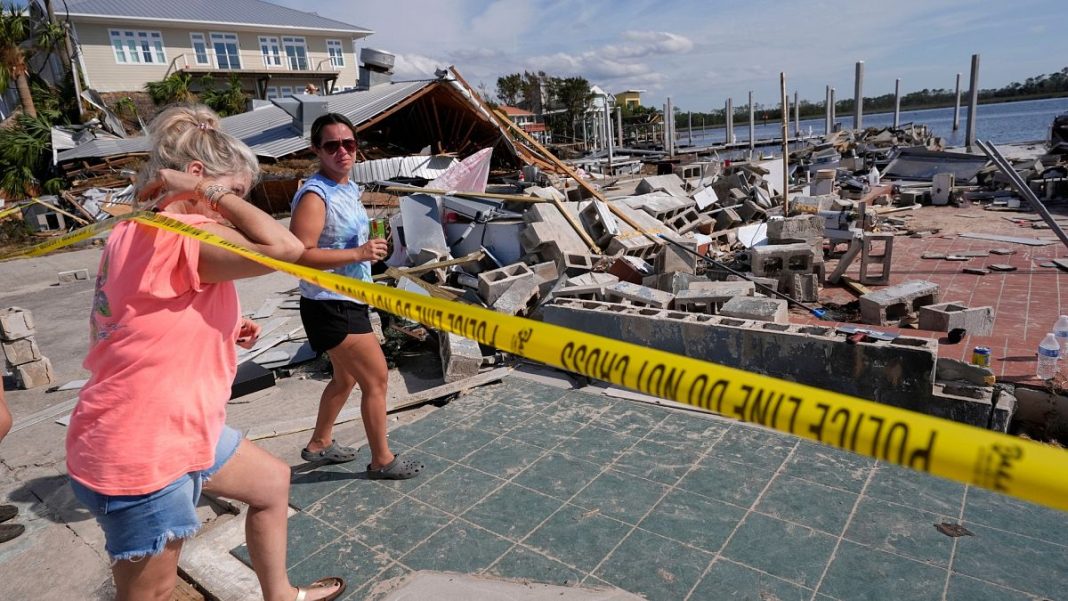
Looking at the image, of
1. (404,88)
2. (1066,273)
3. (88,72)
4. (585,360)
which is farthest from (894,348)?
Result: (88,72)

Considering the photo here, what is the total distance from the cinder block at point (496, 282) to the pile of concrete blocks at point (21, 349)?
4557 mm

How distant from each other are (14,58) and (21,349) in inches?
975

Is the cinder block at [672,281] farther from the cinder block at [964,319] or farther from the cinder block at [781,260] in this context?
the cinder block at [964,319]

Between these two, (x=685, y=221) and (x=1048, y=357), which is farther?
(x=685, y=221)

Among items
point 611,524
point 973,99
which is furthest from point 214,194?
point 973,99

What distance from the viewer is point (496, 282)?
6.73m

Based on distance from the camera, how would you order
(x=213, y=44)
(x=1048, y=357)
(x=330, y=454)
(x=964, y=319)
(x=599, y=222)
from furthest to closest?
(x=213, y=44) → (x=599, y=222) → (x=964, y=319) → (x=1048, y=357) → (x=330, y=454)

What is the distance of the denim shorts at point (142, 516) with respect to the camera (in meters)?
1.74

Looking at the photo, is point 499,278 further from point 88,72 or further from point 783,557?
point 88,72

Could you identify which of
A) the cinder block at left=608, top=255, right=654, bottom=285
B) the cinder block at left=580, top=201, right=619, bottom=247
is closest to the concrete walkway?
the cinder block at left=608, top=255, right=654, bottom=285

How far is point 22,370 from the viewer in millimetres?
6070

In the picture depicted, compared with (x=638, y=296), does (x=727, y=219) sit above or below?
above

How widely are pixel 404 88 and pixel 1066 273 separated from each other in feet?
49.9

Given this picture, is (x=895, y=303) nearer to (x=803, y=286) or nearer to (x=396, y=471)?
(x=803, y=286)
